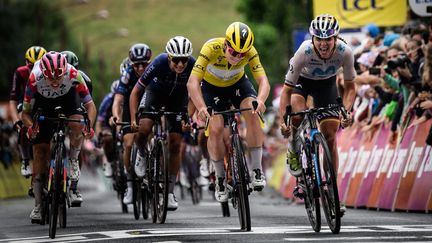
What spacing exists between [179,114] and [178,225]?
1.70 m

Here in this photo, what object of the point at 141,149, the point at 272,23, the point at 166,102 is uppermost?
the point at 272,23

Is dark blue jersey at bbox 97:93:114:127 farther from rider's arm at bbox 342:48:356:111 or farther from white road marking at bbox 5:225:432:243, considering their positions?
rider's arm at bbox 342:48:356:111

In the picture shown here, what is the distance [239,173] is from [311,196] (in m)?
0.78

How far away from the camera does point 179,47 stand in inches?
624

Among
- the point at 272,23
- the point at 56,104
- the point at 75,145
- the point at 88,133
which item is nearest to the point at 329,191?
the point at 88,133

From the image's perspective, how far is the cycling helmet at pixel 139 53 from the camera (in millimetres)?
18375

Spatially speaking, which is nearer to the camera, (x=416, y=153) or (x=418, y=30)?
(x=416, y=153)

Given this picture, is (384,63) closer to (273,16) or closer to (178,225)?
(178,225)

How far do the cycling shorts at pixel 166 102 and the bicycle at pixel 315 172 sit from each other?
9.09 ft

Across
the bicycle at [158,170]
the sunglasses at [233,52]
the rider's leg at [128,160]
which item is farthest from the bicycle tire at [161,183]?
the rider's leg at [128,160]

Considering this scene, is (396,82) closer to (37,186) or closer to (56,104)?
(56,104)

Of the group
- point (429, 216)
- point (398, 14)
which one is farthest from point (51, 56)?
point (398, 14)

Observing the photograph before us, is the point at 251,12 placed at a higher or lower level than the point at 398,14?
higher

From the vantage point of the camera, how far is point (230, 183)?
47.7 ft
